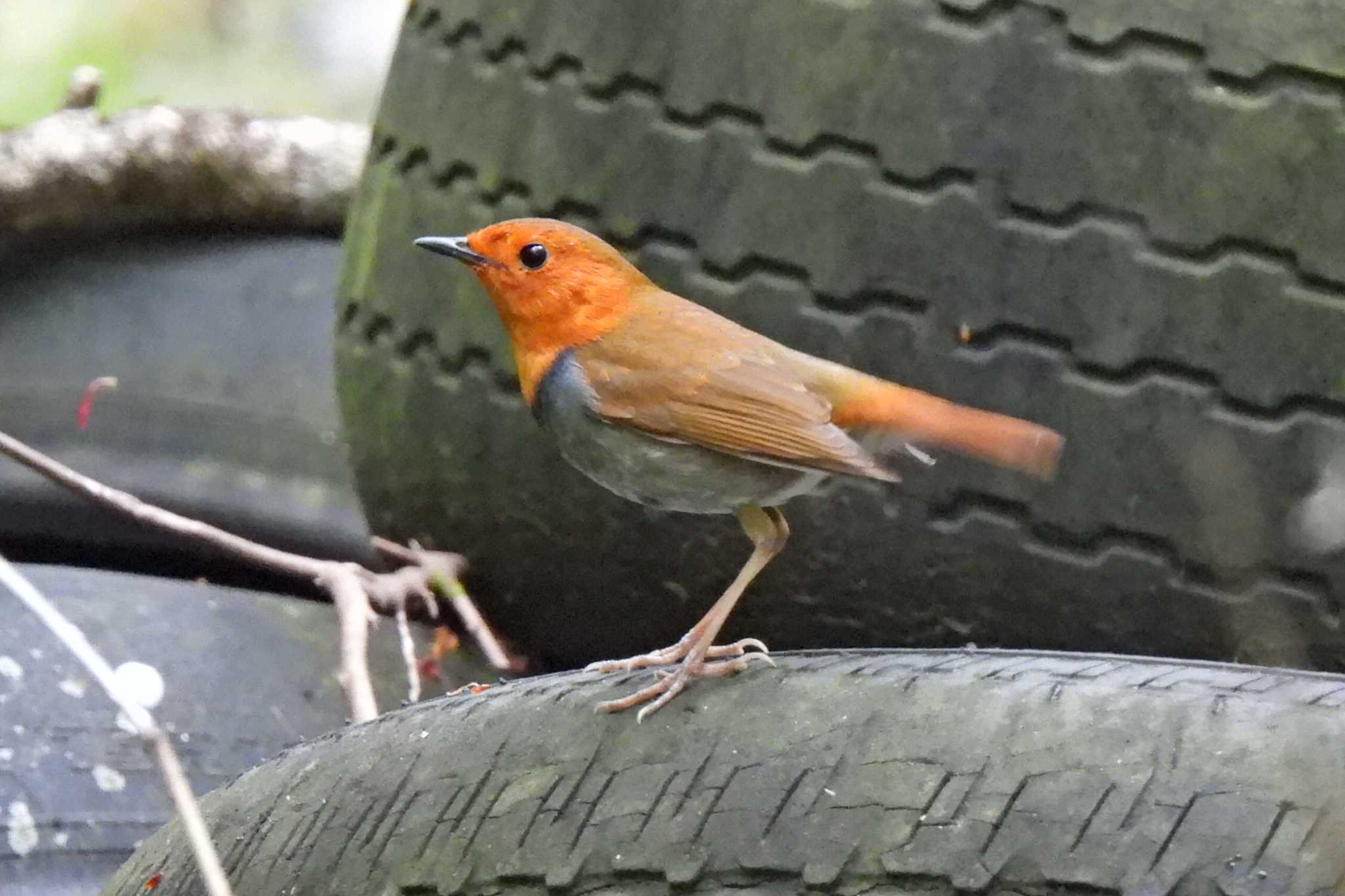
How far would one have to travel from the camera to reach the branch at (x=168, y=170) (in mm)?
2908

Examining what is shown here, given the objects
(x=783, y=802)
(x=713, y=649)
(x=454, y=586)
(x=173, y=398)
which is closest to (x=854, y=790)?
(x=783, y=802)

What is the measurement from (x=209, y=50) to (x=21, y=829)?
4855mm

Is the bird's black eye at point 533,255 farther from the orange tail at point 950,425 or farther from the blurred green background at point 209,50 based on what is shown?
the blurred green background at point 209,50

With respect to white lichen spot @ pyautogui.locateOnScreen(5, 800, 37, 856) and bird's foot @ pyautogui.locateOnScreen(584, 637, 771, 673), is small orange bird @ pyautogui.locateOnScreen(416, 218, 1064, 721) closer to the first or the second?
bird's foot @ pyautogui.locateOnScreen(584, 637, 771, 673)

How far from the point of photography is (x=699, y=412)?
158 centimetres

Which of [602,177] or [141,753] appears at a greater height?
[602,177]

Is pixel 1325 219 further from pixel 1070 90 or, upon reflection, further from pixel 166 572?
pixel 166 572

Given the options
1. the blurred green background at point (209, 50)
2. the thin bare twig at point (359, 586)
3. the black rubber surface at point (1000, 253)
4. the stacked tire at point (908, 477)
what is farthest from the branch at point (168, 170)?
the blurred green background at point (209, 50)

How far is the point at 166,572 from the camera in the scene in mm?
2725

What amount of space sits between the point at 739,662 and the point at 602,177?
0.64 metres

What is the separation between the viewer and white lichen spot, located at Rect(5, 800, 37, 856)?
1.73m

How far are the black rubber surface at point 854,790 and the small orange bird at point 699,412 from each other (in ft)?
0.56

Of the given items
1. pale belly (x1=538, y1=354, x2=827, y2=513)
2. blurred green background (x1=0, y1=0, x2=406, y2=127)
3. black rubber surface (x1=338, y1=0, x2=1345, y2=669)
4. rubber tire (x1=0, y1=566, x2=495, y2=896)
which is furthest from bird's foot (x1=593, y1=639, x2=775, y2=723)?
blurred green background (x1=0, y1=0, x2=406, y2=127)

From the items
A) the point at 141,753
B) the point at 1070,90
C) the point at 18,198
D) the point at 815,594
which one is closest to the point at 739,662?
the point at 815,594
